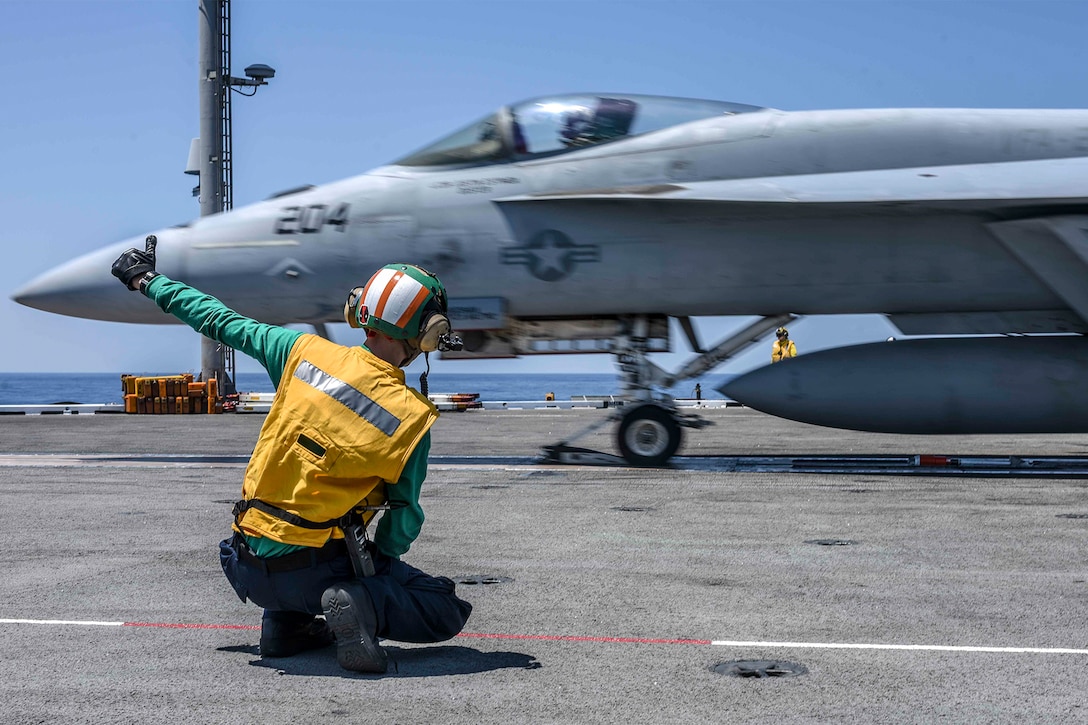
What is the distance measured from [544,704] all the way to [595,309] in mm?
9063

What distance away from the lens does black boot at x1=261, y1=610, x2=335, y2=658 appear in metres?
4.49

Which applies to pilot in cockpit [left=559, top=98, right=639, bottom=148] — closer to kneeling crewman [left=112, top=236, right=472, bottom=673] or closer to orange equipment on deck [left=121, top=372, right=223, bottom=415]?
kneeling crewman [left=112, top=236, right=472, bottom=673]

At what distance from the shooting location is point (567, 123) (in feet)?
41.3

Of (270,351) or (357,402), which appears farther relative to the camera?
(270,351)

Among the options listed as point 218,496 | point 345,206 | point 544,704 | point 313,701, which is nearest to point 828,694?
point 544,704

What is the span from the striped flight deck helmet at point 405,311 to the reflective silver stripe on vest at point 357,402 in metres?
0.31

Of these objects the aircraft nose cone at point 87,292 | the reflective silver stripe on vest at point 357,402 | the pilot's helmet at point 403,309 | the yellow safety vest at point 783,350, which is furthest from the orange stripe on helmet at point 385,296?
the yellow safety vest at point 783,350

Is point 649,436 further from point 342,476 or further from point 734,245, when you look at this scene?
point 342,476

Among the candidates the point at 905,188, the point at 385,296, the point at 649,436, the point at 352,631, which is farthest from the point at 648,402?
the point at 352,631

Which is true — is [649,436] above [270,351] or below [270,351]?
below

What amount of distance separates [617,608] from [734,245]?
24.7ft

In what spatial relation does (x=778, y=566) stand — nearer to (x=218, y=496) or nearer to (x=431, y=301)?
(x=431, y=301)

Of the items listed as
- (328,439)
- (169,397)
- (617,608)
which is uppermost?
(328,439)

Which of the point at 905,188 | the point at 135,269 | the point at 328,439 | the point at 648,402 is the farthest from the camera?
the point at 648,402
